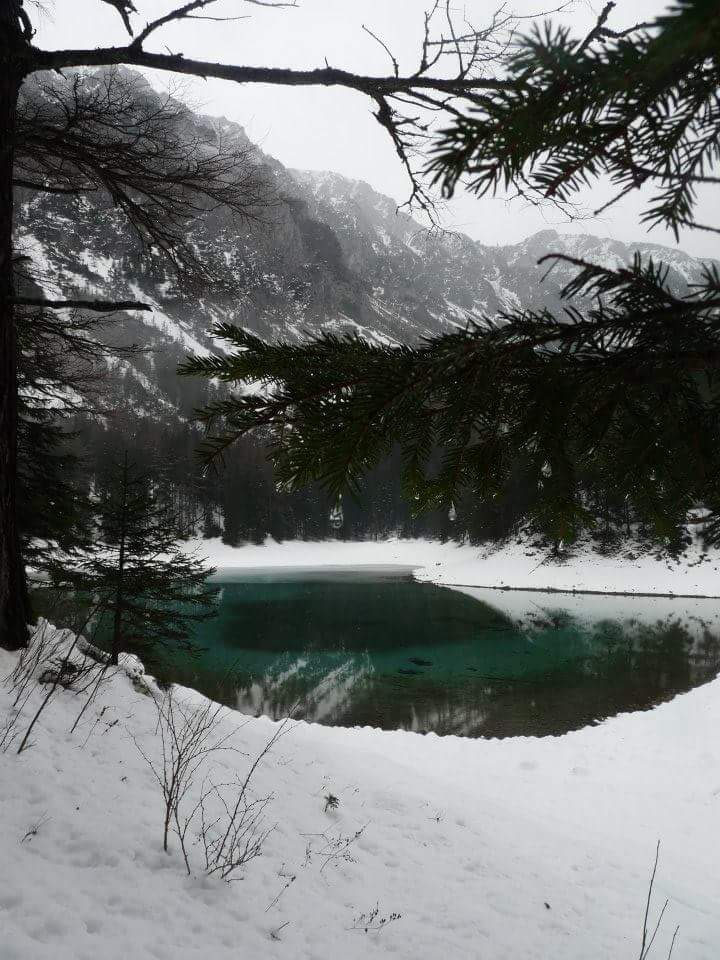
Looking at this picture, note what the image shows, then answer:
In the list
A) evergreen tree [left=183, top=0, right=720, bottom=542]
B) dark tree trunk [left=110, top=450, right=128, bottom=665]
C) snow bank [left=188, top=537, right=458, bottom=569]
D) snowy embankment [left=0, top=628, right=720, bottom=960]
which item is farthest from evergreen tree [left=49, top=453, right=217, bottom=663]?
snow bank [left=188, top=537, right=458, bottom=569]

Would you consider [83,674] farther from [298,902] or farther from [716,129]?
[716,129]

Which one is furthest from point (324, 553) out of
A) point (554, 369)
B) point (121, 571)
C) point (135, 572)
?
point (554, 369)

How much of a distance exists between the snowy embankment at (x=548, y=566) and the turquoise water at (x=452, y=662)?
368 cm

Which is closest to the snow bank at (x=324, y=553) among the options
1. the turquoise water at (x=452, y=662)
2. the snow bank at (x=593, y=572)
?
the snow bank at (x=593, y=572)

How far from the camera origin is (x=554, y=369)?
1043 millimetres

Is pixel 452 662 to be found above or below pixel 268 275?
below

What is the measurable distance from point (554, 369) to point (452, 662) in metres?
14.9

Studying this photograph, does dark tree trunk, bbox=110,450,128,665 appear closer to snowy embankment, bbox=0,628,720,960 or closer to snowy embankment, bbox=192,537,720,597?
snowy embankment, bbox=0,628,720,960

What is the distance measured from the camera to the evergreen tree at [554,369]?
0.66m

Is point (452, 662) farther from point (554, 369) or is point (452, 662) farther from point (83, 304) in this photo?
point (554, 369)

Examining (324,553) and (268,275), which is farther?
(268,275)

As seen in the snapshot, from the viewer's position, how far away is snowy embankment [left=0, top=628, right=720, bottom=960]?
207 centimetres

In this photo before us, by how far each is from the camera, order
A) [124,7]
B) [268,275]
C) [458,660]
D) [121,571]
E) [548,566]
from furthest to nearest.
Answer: [268,275], [548,566], [458,660], [121,571], [124,7]

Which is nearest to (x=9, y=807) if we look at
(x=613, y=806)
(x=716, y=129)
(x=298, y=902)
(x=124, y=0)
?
(x=298, y=902)
